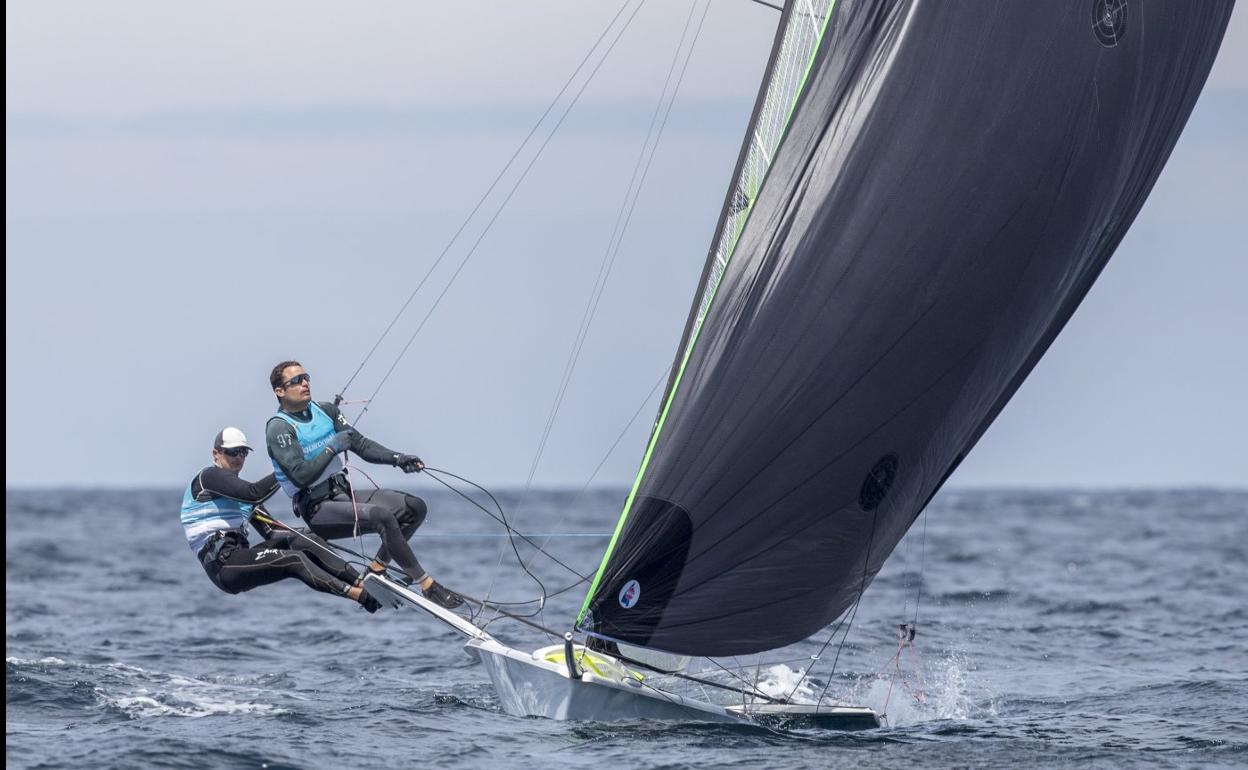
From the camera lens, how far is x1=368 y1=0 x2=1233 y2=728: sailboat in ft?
34.6

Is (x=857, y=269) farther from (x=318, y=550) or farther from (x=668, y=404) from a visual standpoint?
(x=318, y=550)

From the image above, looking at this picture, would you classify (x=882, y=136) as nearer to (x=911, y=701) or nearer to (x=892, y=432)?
(x=892, y=432)

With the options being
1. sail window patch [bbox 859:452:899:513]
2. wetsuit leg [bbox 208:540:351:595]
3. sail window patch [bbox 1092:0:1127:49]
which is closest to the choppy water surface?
wetsuit leg [bbox 208:540:351:595]

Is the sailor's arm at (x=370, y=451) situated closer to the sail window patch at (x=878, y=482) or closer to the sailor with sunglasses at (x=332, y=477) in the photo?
the sailor with sunglasses at (x=332, y=477)

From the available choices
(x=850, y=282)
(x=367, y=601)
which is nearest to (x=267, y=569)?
(x=367, y=601)

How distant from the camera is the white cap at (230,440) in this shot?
11.9 meters

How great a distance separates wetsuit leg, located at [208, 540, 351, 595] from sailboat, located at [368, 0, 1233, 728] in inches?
20.3

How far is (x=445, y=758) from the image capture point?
10836 millimetres

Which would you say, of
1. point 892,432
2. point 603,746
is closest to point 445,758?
point 603,746

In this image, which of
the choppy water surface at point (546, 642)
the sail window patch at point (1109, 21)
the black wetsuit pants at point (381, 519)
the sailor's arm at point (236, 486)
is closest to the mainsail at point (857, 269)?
the sail window patch at point (1109, 21)

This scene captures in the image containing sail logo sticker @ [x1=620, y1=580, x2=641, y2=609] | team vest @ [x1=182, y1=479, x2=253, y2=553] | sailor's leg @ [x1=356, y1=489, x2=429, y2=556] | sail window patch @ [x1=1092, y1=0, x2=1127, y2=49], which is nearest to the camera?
sail window patch @ [x1=1092, y1=0, x2=1127, y2=49]

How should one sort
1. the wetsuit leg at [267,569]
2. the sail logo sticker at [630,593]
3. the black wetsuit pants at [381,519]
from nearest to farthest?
the sail logo sticker at [630,593] < the wetsuit leg at [267,569] < the black wetsuit pants at [381,519]

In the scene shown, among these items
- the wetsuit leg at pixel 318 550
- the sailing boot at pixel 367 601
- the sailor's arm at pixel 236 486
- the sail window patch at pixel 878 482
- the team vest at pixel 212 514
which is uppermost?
the sail window patch at pixel 878 482

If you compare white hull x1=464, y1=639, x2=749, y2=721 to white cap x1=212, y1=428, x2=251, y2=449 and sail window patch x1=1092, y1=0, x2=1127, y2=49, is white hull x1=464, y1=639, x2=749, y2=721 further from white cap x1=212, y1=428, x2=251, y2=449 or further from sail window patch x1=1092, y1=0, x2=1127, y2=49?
sail window patch x1=1092, y1=0, x2=1127, y2=49
